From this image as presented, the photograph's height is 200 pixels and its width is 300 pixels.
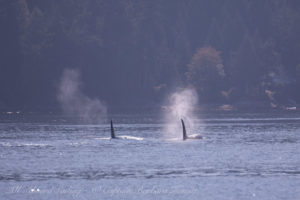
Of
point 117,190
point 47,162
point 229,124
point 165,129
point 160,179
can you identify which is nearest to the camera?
point 117,190

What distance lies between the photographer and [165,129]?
104375 millimetres

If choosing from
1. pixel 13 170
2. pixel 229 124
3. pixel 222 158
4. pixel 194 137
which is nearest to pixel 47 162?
pixel 13 170

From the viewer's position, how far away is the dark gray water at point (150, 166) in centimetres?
4728

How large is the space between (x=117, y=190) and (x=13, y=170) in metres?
11.7

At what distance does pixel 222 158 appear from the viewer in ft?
211

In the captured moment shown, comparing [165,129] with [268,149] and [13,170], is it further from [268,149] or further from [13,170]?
[13,170]

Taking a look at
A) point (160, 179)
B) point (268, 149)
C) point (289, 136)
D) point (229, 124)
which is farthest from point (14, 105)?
point (160, 179)

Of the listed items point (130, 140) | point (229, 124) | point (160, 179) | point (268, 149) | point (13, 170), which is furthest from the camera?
point (229, 124)

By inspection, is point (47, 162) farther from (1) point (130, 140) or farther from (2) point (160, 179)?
(1) point (130, 140)

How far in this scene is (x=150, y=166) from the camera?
59594 millimetres

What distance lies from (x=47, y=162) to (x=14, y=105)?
132255 mm

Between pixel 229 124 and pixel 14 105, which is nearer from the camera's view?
pixel 229 124

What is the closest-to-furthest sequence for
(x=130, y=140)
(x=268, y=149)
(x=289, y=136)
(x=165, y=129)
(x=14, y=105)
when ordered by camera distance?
1. (x=268, y=149)
2. (x=130, y=140)
3. (x=289, y=136)
4. (x=165, y=129)
5. (x=14, y=105)

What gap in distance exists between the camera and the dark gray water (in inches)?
1861
